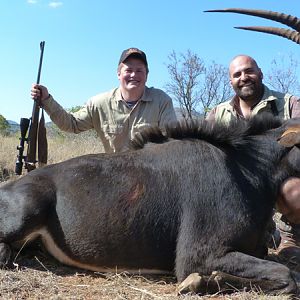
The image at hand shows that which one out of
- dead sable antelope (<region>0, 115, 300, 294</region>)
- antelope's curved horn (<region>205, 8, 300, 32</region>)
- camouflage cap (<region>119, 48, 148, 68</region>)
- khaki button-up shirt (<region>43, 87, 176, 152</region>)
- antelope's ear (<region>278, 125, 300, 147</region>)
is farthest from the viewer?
khaki button-up shirt (<region>43, 87, 176, 152</region>)

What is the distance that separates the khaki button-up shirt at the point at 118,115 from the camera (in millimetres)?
6023

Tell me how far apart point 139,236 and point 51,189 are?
0.77 meters

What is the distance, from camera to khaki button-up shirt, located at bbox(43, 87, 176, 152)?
6.02 m

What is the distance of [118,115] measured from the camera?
6.06 metres

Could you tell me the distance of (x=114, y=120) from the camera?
6.06 metres

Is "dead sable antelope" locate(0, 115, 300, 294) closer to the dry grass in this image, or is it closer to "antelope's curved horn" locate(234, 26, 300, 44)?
the dry grass

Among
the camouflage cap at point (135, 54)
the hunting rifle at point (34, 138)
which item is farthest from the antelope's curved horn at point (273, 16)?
the hunting rifle at point (34, 138)

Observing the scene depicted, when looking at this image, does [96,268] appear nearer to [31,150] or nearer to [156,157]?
[156,157]

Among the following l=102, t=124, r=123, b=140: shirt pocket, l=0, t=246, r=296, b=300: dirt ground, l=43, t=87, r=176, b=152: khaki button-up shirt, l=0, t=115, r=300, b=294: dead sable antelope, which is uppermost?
l=43, t=87, r=176, b=152: khaki button-up shirt

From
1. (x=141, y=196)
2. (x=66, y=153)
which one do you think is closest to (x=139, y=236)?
(x=141, y=196)

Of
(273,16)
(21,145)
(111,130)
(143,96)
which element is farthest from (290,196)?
(21,145)

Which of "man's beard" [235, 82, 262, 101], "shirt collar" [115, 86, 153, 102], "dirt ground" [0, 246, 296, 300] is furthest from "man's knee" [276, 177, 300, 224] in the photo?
"shirt collar" [115, 86, 153, 102]

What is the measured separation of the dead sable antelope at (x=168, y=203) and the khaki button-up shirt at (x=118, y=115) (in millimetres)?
2096

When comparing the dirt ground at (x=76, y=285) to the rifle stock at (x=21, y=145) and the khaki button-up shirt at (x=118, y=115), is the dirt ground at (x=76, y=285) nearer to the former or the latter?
the rifle stock at (x=21, y=145)
